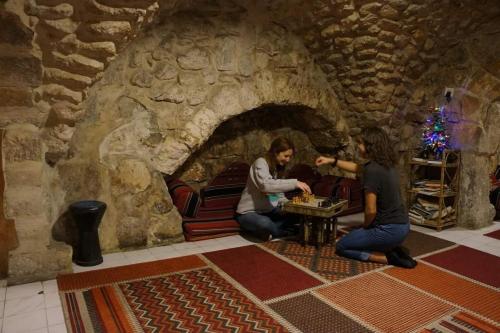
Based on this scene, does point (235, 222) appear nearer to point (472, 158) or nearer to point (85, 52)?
point (85, 52)

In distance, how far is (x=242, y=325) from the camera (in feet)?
8.19

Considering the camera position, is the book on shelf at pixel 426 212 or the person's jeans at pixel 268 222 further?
the book on shelf at pixel 426 212

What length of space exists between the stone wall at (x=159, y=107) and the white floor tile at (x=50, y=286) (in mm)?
579

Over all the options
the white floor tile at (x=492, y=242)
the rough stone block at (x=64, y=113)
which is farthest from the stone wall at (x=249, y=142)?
the white floor tile at (x=492, y=242)

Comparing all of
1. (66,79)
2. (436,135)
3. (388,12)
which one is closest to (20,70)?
(66,79)

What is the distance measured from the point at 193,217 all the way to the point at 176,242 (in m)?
0.35

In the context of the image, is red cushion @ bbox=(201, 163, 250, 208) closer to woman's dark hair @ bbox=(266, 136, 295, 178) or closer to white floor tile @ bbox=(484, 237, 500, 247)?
woman's dark hair @ bbox=(266, 136, 295, 178)

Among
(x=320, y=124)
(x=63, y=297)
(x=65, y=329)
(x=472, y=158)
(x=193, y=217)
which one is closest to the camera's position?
(x=65, y=329)

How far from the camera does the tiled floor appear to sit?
246cm

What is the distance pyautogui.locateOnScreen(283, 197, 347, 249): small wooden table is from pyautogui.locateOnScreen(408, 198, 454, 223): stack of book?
1.35 metres

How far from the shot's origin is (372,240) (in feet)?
11.6

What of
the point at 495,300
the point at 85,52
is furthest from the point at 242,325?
the point at 85,52

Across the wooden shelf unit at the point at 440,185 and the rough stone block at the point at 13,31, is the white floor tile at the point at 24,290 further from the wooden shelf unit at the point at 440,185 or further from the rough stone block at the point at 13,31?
the wooden shelf unit at the point at 440,185

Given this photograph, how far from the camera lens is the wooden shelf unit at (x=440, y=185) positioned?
15.2 ft
